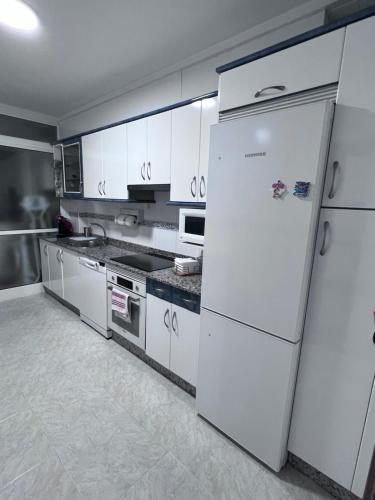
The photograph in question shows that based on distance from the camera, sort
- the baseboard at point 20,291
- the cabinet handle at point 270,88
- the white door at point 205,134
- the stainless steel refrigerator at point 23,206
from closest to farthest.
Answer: the cabinet handle at point 270,88
the white door at point 205,134
the stainless steel refrigerator at point 23,206
the baseboard at point 20,291

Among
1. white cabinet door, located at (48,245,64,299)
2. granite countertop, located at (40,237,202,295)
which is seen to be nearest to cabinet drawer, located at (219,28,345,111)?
granite countertop, located at (40,237,202,295)

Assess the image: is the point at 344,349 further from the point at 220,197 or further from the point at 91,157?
the point at 91,157

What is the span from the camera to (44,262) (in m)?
3.74

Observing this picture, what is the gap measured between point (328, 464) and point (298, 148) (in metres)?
1.58

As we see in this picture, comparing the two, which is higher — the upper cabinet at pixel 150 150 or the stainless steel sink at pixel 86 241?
the upper cabinet at pixel 150 150

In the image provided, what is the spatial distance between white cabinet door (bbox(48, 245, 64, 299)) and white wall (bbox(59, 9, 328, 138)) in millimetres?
1730

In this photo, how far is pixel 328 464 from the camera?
4.28ft

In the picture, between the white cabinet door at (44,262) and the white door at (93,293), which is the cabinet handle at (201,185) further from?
the white cabinet door at (44,262)

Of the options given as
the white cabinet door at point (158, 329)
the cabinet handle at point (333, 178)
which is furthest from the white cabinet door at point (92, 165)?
the cabinet handle at point (333, 178)

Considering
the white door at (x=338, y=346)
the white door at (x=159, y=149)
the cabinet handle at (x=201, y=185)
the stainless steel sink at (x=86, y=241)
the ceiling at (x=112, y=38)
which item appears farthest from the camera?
the stainless steel sink at (x=86, y=241)

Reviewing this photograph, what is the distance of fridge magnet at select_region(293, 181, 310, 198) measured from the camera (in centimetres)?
114

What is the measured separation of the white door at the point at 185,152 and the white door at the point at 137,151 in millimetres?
397

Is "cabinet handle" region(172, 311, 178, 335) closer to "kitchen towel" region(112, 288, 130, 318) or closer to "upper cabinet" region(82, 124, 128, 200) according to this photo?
"kitchen towel" region(112, 288, 130, 318)

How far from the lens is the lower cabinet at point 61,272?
3.06 metres
